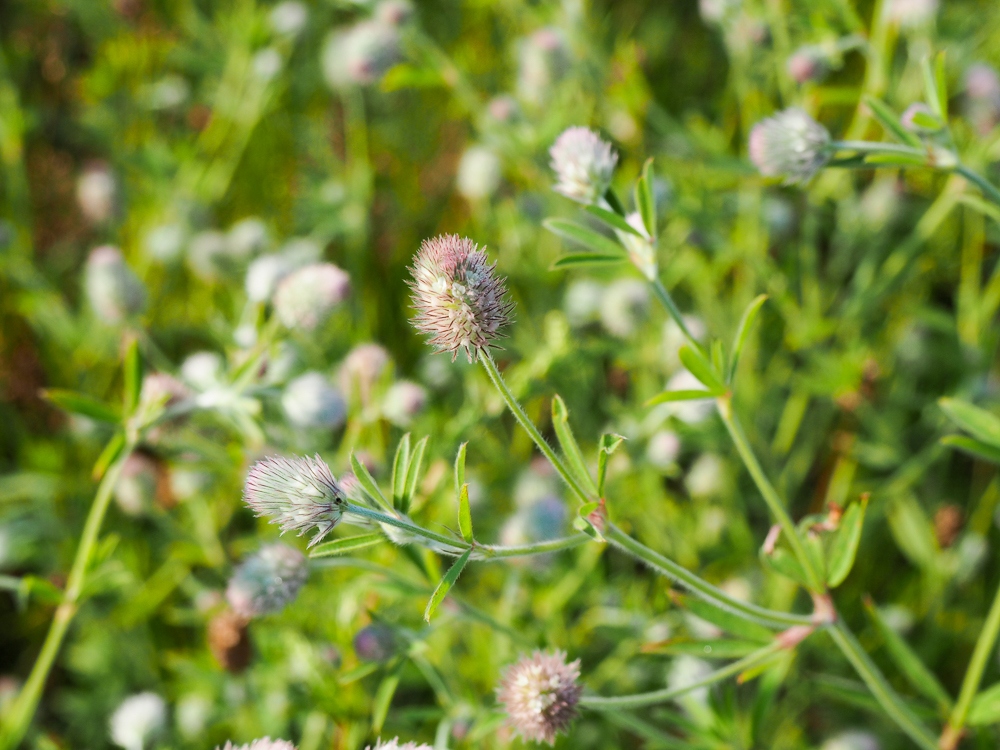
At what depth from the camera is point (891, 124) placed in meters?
1.77

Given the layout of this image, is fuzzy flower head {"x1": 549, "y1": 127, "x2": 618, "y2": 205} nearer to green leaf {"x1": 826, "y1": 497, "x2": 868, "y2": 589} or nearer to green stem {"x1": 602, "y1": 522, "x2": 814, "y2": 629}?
green stem {"x1": 602, "y1": 522, "x2": 814, "y2": 629}

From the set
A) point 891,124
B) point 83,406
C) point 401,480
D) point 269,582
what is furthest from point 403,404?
point 891,124

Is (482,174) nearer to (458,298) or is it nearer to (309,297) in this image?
(309,297)

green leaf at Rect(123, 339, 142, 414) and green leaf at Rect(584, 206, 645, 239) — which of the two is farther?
green leaf at Rect(123, 339, 142, 414)

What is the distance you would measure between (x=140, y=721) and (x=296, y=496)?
4.00ft

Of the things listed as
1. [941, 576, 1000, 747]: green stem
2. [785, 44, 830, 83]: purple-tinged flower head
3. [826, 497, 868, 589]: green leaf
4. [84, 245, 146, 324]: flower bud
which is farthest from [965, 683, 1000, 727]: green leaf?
[84, 245, 146, 324]: flower bud

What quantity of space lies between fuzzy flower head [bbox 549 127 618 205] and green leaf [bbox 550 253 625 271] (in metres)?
0.11

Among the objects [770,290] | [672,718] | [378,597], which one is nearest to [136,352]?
[378,597]

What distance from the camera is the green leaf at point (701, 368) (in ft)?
4.78

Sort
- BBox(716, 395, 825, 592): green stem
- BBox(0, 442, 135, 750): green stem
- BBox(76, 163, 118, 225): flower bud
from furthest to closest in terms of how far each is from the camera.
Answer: BBox(76, 163, 118, 225): flower bud → BBox(0, 442, 135, 750): green stem → BBox(716, 395, 825, 592): green stem

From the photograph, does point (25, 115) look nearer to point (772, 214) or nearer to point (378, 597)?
point (378, 597)

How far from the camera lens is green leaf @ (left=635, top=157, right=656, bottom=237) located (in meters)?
1.56

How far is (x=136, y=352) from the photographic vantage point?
1.98m

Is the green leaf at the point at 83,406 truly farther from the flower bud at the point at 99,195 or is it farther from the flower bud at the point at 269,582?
the flower bud at the point at 99,195
